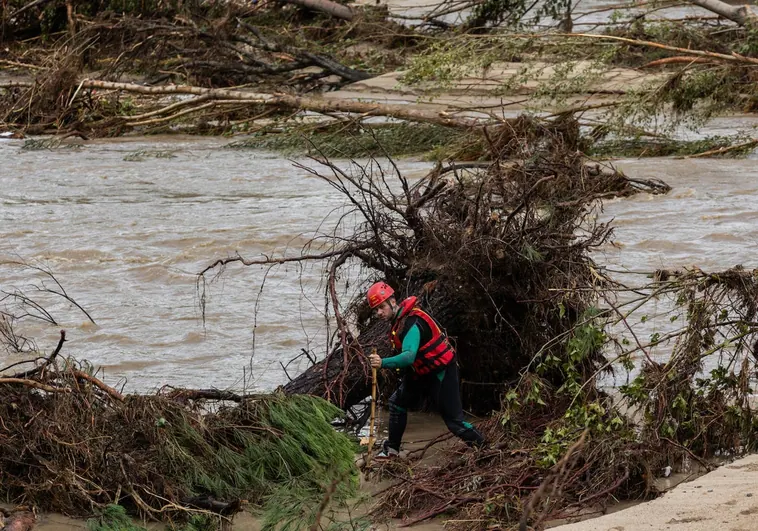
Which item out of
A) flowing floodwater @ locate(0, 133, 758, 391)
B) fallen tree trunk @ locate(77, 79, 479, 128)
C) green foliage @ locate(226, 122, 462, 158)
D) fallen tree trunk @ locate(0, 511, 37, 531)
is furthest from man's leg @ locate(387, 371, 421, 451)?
green foliage @ locate(226, 122, 462, 158)

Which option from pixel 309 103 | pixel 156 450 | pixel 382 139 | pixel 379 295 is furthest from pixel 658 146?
pixel 156 450

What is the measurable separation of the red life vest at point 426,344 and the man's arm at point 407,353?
0.22 ft

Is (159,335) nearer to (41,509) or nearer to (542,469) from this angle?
(41,509)

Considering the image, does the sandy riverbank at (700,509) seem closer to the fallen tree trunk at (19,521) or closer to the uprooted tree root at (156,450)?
the uprooted tree root at (156,450)

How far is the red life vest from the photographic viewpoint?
7.08 m

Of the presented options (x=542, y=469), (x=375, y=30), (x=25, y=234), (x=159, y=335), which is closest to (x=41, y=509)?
(x=542, y=469)

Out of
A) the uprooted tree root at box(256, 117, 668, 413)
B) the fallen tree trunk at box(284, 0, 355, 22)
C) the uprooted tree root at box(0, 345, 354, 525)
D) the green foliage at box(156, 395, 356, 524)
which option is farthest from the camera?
the fallen tree trunk at box(284, 0, 355, 22)

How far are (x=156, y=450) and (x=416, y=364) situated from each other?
67.6 inches

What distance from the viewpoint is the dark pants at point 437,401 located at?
7.21 meters

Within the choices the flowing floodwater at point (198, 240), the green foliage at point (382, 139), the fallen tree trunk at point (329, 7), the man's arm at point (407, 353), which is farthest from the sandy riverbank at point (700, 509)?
the fallen tree trunk at point (329, 7)

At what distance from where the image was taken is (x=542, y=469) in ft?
21.4

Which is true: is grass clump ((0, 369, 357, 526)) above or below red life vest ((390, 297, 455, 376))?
below

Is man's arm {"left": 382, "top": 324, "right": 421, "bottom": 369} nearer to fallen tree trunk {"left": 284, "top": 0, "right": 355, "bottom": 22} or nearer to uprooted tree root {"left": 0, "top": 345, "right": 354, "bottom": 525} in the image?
uprooted tree root {"left": 0, "top": 345, "right": 354, "bottom": 525}

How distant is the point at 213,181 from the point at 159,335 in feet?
21.0
